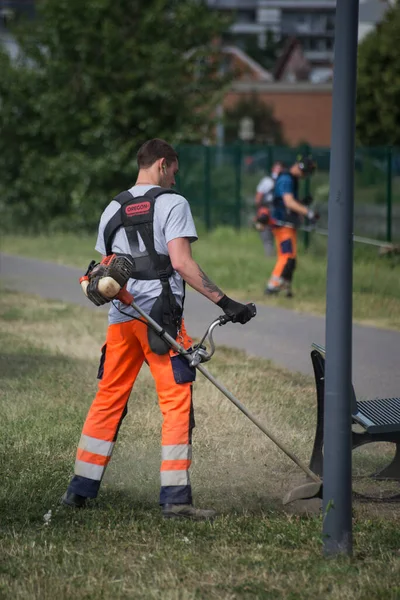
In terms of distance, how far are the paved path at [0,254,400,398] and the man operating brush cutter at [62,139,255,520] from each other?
10.5 feet

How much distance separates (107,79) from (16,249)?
5006 mm

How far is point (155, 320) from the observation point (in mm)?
5484

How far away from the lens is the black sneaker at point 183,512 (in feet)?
17.7

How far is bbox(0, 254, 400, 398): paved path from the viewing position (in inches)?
363

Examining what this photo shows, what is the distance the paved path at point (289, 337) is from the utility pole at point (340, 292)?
3.63m

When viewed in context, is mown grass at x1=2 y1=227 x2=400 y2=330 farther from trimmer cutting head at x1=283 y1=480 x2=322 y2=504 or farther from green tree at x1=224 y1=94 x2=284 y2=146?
green tree at x1=224 y1=94 x2=284 y2=146

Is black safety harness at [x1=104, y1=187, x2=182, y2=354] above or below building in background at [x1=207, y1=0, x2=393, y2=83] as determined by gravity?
below

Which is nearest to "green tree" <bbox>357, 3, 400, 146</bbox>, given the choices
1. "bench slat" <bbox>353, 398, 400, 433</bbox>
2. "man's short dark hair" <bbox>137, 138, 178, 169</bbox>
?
"bench slat" <bbox>353, 398, 400, 433</bbox>

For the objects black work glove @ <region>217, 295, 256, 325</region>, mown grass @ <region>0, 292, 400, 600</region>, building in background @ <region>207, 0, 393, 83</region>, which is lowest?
mown grass @ <region>0, 292, 400, 600</region>

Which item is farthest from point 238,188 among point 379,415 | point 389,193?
point 379,415

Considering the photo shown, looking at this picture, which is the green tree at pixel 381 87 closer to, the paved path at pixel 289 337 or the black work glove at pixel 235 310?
the paved path at pixel 289 337


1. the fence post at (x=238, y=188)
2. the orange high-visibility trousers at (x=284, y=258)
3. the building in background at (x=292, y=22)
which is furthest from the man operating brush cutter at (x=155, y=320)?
the building in background at (x=292, y=22)

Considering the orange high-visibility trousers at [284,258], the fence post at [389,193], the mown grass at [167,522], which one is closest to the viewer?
the mown grass at [167,522]

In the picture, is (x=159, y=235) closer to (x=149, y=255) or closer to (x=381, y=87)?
(x=149, y=255)
